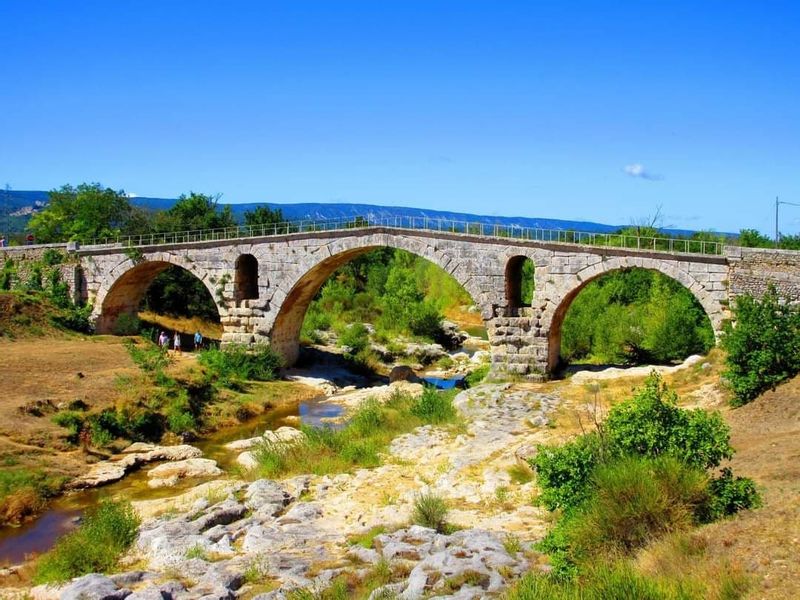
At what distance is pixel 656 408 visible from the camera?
38.6 feet

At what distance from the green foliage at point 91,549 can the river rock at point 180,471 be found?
20.5 feet

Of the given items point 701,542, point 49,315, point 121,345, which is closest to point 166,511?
point 701,542

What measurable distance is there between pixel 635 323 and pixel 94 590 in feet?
97.2

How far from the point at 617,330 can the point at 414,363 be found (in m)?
11.4

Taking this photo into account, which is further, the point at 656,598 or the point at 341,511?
the point at 341,511

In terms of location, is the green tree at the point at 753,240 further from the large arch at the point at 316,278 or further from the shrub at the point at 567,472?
the shrub at the point at 567,472

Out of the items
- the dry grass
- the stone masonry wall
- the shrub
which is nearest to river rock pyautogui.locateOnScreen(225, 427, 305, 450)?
the shrub

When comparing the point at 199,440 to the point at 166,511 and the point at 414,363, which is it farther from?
the point at 414,363

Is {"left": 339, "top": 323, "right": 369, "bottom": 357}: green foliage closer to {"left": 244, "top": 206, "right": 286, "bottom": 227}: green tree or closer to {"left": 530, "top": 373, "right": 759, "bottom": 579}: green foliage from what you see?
{"left": 244, "top": 206, "right": 286, "bottom": 227}: green tree

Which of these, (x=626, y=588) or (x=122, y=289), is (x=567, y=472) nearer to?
(x=626, y=588)

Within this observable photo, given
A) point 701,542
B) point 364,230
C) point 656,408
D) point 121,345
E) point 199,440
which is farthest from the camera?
point 121,345

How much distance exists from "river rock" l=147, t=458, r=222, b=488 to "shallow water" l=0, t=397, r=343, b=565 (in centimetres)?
28

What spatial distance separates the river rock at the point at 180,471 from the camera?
840 inches

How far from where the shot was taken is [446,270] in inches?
1262
